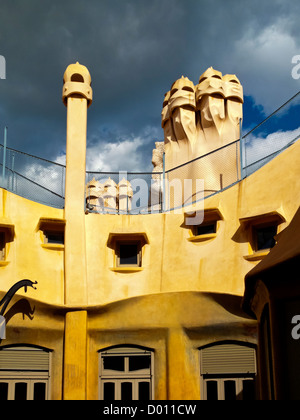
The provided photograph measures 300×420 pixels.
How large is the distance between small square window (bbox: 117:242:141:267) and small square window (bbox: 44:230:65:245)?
6.11 feet

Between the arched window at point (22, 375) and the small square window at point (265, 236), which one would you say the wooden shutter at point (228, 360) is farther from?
the arched window at point (22, 375)

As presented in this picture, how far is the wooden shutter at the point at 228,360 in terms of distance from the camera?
1557 centimetres

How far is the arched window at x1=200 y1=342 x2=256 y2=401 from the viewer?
15508 mm

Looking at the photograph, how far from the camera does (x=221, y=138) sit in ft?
77.8

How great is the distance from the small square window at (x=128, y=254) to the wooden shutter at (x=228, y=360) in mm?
3721

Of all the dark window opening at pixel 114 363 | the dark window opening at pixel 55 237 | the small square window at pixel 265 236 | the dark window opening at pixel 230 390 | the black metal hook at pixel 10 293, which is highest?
the dark window opening at pixel 55 237

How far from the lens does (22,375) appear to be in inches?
641

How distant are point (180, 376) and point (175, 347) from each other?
814 millimetres

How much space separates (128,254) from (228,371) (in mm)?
4918

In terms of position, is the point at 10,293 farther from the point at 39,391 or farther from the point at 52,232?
the point at 39,391

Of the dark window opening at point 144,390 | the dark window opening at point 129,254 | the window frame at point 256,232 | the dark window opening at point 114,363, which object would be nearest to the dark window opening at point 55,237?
the dark window opening at point 129,254

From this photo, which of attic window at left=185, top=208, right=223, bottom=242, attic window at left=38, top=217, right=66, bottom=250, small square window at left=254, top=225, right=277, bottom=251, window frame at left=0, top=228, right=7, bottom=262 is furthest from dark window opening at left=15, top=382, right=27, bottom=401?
small square window at left=254, top=225, right=277, bottom=251

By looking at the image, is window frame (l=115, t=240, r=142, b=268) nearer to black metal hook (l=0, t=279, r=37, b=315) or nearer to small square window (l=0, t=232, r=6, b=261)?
black metal hook (l=0, t=279, r=37, b=315)

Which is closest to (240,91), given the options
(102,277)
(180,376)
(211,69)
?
(211,69)
